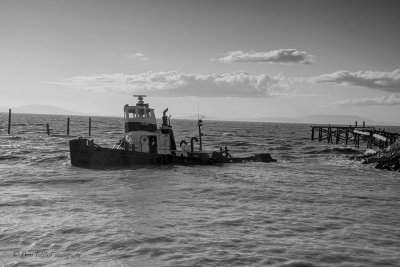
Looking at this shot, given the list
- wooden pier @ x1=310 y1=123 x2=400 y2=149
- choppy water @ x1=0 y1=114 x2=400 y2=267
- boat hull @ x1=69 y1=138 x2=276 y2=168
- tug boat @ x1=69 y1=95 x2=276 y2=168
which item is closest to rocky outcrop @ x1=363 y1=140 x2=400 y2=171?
choppy water @ x1=0 y1=114 x2=400 y2=267

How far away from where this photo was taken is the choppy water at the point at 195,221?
32.1 ft

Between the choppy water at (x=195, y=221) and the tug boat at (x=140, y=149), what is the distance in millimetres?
4512

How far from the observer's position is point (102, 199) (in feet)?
54.1

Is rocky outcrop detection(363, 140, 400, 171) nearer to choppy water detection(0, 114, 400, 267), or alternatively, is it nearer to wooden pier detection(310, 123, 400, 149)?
choppy water detection(0, 114, 400, 267)

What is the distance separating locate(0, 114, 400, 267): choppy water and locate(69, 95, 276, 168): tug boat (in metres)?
4.51

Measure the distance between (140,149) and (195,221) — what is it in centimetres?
1822

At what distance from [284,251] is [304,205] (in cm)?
634

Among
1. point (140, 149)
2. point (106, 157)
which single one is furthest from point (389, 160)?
point (106, 157)

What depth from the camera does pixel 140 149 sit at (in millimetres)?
30562

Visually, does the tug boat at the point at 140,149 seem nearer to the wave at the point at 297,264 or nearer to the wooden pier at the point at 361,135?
the wave at the point at 297,264

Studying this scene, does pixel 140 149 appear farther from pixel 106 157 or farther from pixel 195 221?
pixel 195 221

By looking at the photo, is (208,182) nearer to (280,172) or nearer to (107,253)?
(280,172)

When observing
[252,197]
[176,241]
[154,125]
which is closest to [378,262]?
[176,241]

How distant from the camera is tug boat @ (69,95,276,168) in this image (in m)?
28.4
